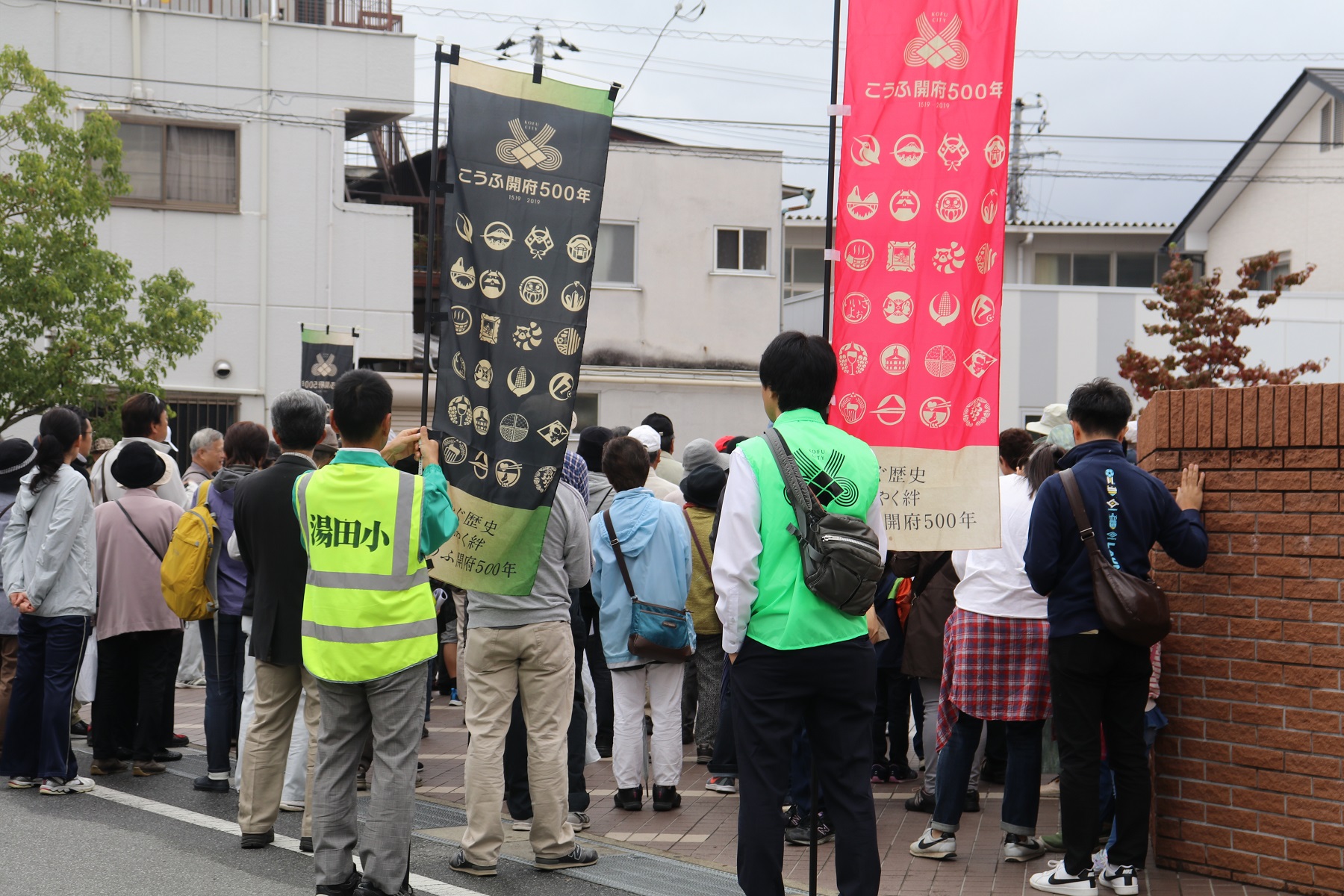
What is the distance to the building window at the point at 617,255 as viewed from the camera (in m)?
23.6

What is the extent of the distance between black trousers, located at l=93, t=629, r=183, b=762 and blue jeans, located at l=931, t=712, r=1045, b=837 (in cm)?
465

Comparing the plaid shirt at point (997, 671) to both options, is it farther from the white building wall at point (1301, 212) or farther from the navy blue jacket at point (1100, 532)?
the white building wall at point (1301, 212)

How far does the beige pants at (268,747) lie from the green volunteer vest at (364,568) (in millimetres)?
1109

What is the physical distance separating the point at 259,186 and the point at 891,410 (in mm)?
18113

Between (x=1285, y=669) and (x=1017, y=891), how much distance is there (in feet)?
4.79

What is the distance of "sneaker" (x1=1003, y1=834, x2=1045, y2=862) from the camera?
583 cm

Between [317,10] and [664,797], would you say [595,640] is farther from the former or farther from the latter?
[317,10]

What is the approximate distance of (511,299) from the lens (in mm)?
5426

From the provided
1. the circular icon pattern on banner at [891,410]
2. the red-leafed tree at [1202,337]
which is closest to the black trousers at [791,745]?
the circular icon pattern on banner at [891,410]

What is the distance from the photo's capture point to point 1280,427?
5.23 meters

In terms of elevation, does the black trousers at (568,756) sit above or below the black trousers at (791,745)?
below

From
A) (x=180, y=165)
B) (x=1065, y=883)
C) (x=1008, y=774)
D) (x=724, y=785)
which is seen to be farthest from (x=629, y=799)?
(x=180, y=165)

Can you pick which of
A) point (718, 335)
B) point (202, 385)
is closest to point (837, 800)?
point (202, 385)

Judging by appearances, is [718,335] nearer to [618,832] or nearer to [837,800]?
[618,832]
